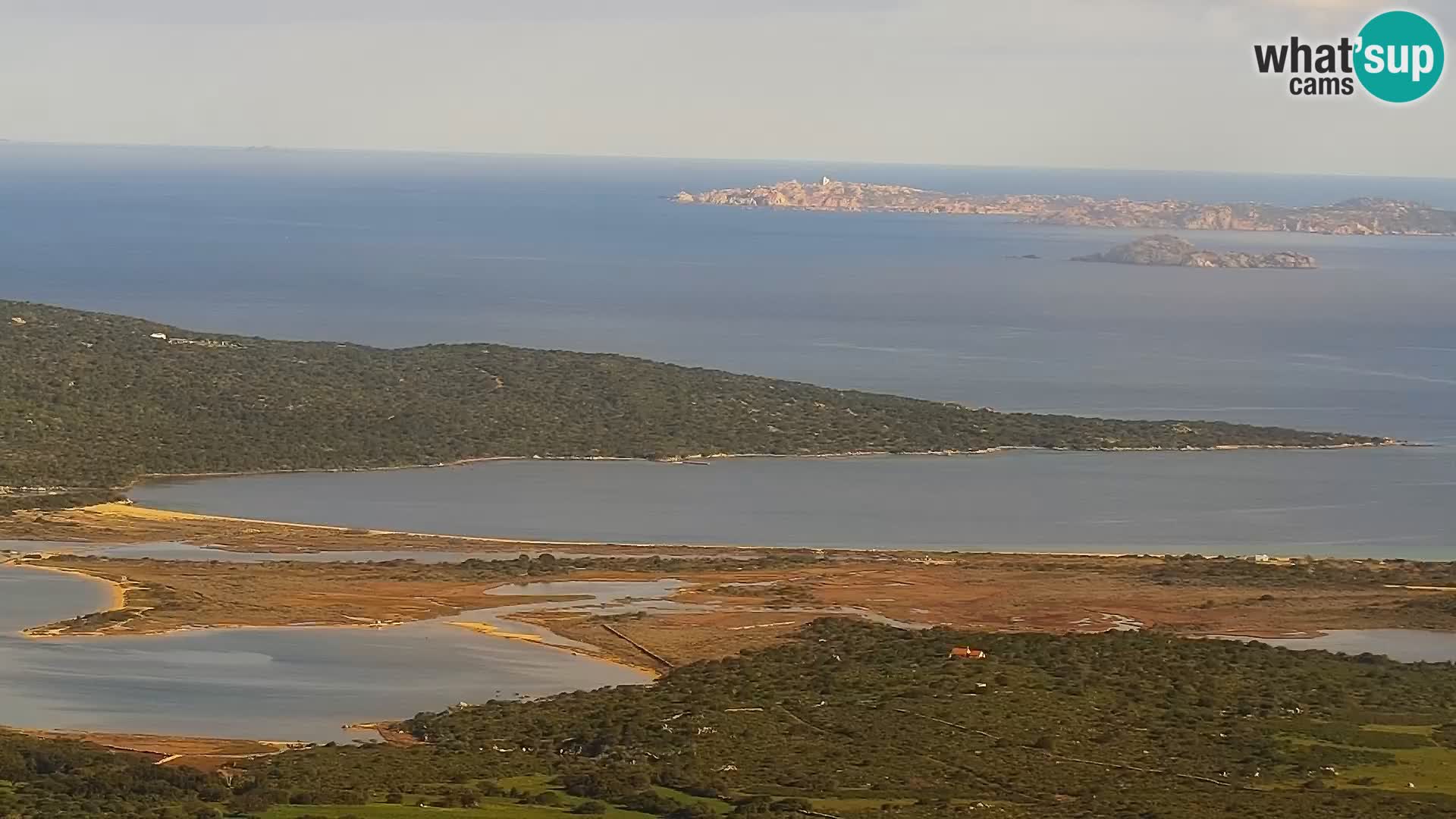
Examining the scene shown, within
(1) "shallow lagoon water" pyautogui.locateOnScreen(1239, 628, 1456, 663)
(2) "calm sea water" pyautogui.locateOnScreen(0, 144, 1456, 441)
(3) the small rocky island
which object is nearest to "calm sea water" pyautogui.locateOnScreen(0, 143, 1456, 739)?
(2) "calm sea water" pyautogui.locateOnScreen(0, 144, 1456, 441)

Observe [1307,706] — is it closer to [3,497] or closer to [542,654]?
[542,654]

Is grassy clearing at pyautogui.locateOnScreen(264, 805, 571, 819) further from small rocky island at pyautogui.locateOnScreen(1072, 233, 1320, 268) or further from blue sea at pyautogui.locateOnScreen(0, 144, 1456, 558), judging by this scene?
small rocky island at pyautogui.locateOnScreen(1072, 233, 1320, 268)

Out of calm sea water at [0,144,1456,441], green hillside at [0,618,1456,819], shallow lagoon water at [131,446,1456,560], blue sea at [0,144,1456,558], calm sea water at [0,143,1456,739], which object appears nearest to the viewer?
green hillside at [0,618,1456,819]

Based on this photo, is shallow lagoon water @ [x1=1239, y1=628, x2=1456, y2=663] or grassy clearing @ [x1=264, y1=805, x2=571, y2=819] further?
shallow lagoon water @ [x1=1239, y1=628, x2=1456, y2=663]

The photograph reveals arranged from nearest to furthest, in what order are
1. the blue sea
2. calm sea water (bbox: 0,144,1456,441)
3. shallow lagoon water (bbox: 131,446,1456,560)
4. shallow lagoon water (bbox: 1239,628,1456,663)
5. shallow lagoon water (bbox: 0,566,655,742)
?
shallow lagoon water (bbox: 0,566,655,742)
shallow lagoon water (bbox: 1239,628,1456,663)
shallow lagoon water (bbox: 131,446,1456,560)
the blue sea
calm sea water (bbox: 0,144,1456,441)

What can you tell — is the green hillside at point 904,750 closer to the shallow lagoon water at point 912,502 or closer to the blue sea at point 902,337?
the shallow lagoon water at point 912,502

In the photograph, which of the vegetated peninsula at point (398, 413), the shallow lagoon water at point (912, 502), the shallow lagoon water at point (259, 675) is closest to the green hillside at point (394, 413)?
the vegetated peninsula at point (398, 413)
